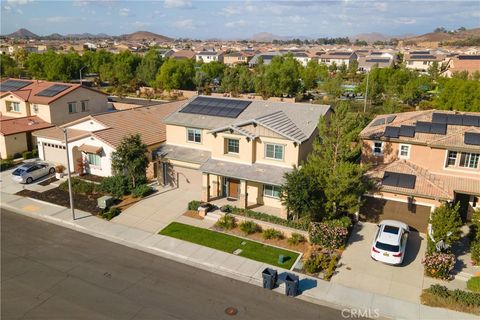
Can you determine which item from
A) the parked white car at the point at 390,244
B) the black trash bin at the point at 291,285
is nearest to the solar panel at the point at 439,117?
the parked white car at the point at 390,244

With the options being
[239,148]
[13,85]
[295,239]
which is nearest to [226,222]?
[295,239]

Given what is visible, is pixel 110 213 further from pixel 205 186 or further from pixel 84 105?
pixel 84 105

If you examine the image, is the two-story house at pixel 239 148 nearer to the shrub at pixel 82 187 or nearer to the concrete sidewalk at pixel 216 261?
the shrub at pixel 82 187

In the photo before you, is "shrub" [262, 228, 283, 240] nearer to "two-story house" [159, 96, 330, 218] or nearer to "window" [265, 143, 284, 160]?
"two-story house" [159, 96, 330, 218]

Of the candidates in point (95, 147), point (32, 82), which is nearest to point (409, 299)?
point (95, 147)

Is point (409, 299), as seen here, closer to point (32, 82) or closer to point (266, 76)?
point (32, 82)

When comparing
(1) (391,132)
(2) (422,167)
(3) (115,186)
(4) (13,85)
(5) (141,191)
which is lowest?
(5) (141,191)
